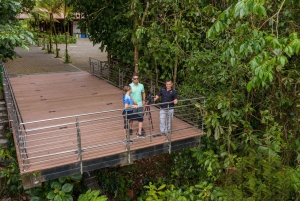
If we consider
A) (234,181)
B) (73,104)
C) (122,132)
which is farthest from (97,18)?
(234,181)

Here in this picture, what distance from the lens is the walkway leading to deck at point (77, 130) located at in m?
5.40

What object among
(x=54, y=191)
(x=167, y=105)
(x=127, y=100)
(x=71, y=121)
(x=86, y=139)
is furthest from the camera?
(x=71, y=121)

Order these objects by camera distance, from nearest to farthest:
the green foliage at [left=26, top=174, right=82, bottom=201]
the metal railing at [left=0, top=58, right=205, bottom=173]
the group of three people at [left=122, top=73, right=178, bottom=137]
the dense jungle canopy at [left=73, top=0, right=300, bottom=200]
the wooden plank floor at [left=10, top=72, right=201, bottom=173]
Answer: the dense jungle canopy at [left=73, top=0, right=300, bottom=200], the metal railing at [left=0, top=58, right=205, bottom=173], the wooden plank floor at [left=10, top=72, right=201, bottom=173], the green foliage at [left=26, top=174, right=82, bottom=201], the group of three people at [left=122, top=73, right=178, bottom=137]

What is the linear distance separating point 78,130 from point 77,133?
7 centimetres

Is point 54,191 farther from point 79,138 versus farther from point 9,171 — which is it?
point 9,171

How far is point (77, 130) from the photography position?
17.5ft

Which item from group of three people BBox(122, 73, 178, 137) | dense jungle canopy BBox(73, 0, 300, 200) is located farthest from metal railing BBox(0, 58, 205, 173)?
dense jungle canopy BBox(73, 0, 300, 200)

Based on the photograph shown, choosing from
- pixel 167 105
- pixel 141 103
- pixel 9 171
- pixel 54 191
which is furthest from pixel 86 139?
pixel 9 171

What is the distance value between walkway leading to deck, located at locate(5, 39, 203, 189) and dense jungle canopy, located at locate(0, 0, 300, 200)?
90cm

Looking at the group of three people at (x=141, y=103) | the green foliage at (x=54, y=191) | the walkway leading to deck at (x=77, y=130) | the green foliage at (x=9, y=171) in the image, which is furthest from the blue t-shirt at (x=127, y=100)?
the green foliage at (x=9, y=171)

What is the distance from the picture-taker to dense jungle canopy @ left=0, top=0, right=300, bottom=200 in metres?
3.87

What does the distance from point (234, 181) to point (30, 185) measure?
430 cm

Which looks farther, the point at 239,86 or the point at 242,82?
the point at 239,86

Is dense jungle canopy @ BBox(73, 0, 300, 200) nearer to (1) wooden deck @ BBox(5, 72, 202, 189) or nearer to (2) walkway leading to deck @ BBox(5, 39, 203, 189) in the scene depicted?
(2) walkway leading to deck @ BBox(5, 39, 203, 189)
